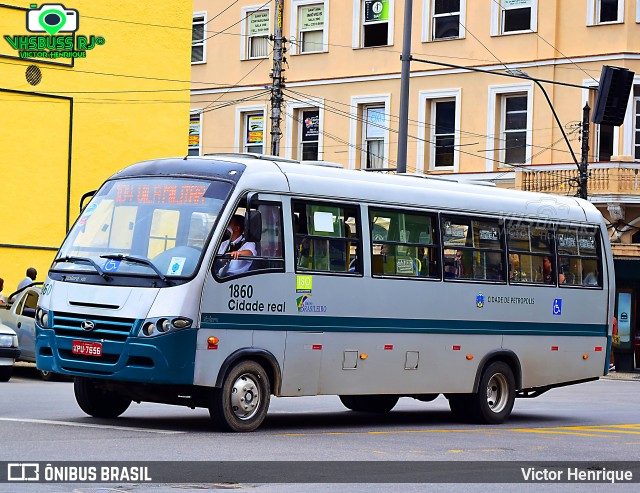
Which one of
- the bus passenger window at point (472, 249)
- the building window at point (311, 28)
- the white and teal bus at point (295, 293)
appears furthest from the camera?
the building window at point (311, 28)

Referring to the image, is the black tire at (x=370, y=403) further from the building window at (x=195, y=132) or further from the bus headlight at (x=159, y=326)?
the building window at (x=195, y=132)

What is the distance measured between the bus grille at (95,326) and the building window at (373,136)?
3148cm

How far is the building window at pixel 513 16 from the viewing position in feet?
139

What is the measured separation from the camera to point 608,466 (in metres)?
13.2

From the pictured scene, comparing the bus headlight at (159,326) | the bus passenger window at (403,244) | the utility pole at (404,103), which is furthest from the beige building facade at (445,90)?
the bus headlight at (159,326)

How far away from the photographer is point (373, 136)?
46281mm

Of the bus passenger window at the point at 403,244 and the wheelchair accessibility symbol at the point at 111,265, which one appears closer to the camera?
the wheelchair accessibility symbol at the point at 111,265

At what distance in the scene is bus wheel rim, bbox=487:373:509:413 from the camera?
18891 mm

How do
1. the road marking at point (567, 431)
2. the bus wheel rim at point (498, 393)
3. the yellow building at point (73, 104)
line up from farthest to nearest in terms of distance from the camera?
1. the yellow building at point (73, 104)
2. the bus wheel rim at point (498, 393)
3. the road marking at point (567, 431)

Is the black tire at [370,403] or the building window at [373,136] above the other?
the building window at [373,136]

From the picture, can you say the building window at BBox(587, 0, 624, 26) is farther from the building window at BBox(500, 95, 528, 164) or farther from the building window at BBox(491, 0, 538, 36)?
the building window at BBox(500, 95, 528, 164)

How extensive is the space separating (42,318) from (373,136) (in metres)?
31.7

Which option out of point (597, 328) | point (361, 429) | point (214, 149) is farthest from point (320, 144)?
point (361, 429)

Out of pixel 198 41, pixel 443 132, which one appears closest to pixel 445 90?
pixel 443 132
